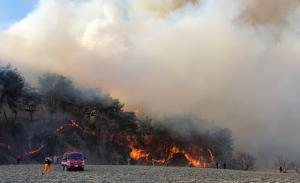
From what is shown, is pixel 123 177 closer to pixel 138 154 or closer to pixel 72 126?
pixel 72 126

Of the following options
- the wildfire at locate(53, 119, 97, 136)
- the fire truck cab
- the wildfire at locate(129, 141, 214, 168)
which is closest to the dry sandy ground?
the fire truck cab

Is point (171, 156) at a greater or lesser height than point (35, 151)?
greater

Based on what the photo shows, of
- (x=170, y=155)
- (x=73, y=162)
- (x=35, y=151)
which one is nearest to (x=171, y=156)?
(x=170, y=155)

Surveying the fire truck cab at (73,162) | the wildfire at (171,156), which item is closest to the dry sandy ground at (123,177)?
the fire truck cab at (73,162)

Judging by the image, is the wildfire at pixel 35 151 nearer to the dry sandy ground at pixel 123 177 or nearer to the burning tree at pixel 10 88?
the burning tree at pixel 10 88

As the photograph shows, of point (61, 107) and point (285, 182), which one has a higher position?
point (61, 107)

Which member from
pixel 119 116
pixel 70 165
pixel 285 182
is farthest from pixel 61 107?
pixel 285 182

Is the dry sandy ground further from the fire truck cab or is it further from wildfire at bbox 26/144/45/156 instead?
wildfire at bbox 26/144/45/156

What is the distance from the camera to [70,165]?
57.6 m

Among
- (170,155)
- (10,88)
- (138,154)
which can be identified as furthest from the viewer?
(170,155)

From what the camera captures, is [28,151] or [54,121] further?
[54,121]

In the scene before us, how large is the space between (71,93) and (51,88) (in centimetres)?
496

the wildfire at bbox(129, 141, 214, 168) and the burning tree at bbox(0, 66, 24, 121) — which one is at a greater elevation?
the burning tree at bbox(0, 66, 24, 121)

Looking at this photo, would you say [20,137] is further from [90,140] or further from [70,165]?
[70,165]
